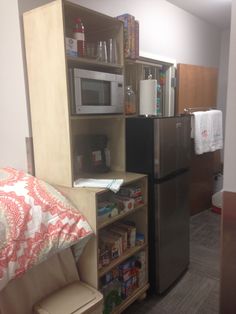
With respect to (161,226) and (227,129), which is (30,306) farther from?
(227,129)

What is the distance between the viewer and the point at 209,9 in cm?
312

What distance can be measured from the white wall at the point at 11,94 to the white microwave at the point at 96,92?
400 millimetres

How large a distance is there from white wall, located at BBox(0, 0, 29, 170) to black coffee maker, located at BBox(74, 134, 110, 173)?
0.36 meters

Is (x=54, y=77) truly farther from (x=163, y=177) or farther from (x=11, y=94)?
(x=163, y=177)

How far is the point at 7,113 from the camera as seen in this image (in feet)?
6.10

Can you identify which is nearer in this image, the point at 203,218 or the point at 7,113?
the point at 7,113

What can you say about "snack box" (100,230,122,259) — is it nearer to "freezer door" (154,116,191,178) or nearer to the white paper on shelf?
the white paper on shelf

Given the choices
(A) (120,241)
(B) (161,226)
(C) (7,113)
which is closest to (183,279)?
(B) (161,226)

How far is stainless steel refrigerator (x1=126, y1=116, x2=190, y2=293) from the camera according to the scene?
191 cm

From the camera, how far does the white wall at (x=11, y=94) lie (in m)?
1.69

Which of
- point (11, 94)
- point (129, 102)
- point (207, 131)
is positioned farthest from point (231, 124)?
point (207, 131)

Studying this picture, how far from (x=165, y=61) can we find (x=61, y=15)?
5.41ft

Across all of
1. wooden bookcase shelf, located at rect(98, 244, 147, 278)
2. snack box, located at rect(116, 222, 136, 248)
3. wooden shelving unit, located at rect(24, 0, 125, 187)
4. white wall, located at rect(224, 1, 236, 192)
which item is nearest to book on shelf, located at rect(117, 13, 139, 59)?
wooden shelving unit, located at rect(24, 0, 125, 187)

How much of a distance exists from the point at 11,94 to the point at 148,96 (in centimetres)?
101
